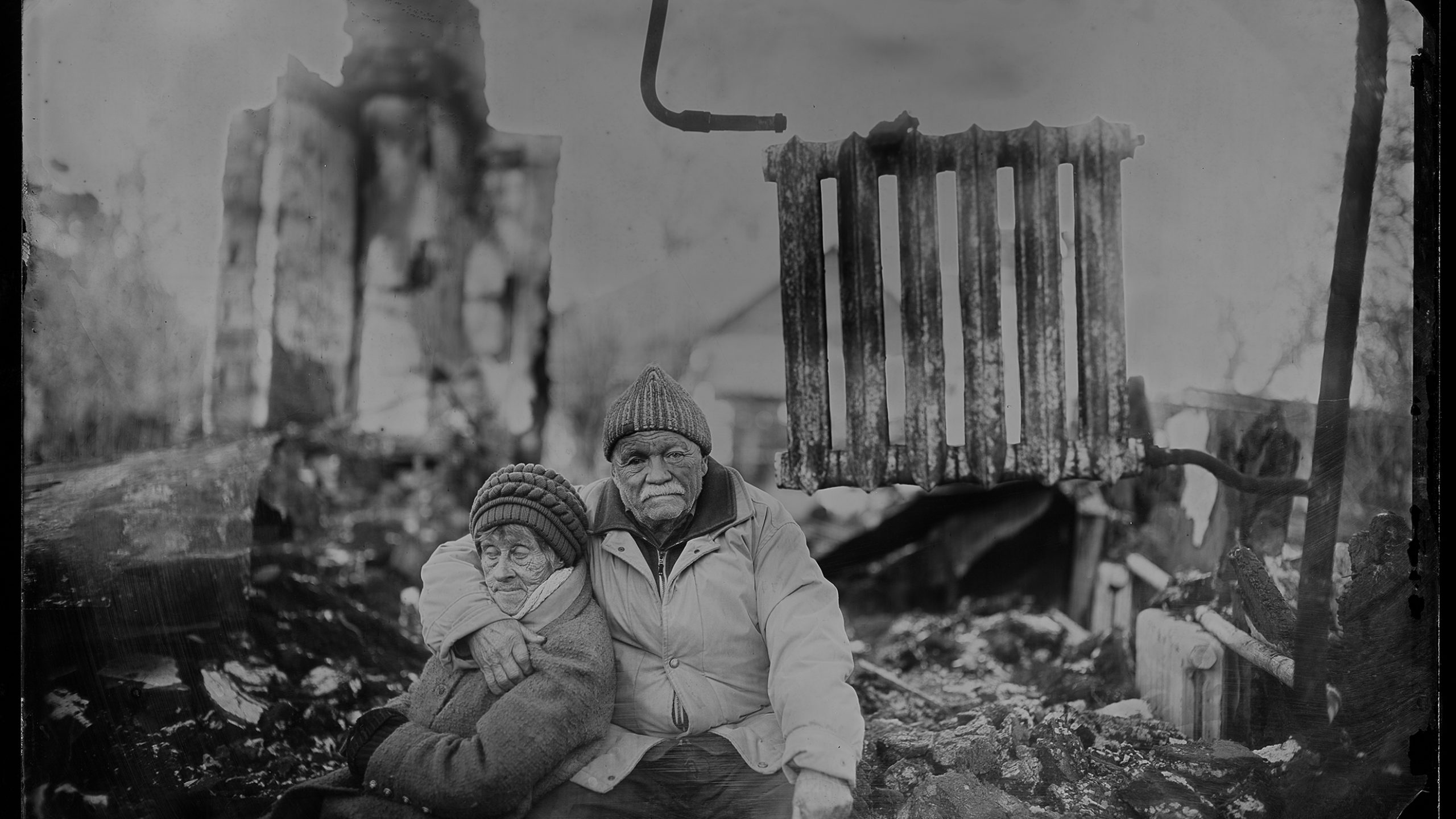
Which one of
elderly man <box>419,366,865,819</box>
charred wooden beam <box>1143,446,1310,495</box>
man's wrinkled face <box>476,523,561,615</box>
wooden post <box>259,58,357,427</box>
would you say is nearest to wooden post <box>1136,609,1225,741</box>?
charred wooden beam <box>1143,446,1310,495</box>

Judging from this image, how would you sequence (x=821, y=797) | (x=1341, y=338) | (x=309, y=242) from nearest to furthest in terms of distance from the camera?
(x=821, y=797), (x=1341, y=338), (x=309, y=242)

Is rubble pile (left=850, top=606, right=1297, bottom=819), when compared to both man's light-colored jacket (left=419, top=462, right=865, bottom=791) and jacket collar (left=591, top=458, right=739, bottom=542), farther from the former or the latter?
jacket collar (left=591, top=458, right=739, bottom=542)

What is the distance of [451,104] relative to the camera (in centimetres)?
376

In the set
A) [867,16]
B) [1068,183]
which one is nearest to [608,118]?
[867,16]

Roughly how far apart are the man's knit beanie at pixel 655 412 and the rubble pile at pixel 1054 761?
4.21 ft

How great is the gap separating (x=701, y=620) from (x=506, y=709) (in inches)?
22.7

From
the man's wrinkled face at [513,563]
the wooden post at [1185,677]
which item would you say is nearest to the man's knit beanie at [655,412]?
the man's wrinkled face at [513,563]

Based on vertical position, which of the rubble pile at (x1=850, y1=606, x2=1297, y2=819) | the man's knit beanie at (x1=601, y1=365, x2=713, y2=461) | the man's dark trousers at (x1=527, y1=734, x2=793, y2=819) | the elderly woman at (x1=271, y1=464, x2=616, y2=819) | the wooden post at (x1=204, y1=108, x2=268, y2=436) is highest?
the wooden post at (x1=204, y1=108, x2=268, y2=436)

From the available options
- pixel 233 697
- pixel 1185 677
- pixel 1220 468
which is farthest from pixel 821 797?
pixel 233 697

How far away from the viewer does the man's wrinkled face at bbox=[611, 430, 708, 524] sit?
3.03 m

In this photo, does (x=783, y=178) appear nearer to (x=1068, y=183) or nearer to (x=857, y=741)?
(x=1068, y=183)

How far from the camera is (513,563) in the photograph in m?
3.00

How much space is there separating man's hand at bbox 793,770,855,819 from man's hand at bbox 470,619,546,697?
79 centimetres

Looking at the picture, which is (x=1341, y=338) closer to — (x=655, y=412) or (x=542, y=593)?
(x=655, y=412)
